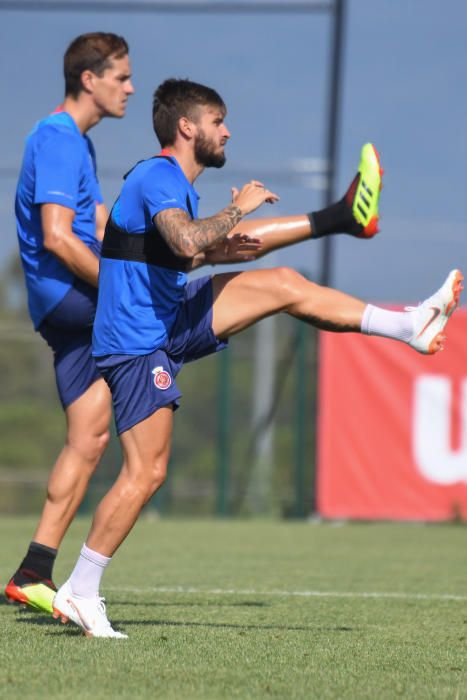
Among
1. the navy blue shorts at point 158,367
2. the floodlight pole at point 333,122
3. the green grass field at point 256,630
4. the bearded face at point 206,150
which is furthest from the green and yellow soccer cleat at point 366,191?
the floodlight pole at point 333,122

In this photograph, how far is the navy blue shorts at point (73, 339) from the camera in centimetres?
526

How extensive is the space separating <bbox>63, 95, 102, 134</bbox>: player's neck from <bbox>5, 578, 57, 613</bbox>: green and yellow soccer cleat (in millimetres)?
1892

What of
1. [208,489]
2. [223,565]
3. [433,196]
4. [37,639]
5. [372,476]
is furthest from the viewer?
[433,196]

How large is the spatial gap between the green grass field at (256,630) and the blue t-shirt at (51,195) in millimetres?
1320

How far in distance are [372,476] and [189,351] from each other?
714 cm

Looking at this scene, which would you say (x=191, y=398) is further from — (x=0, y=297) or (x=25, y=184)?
(x=25, y=184)

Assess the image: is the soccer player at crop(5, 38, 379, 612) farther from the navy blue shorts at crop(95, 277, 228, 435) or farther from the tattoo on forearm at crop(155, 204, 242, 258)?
the tattoo on forearm at crop(155, 204, 242, 258)

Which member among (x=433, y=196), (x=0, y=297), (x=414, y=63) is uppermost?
(x=414, y=63)

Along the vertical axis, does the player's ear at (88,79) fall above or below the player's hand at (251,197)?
above

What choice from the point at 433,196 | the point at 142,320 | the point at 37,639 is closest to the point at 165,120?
the point at 142,320

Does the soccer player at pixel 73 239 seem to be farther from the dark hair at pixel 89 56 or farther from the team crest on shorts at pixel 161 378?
the team crest on shorts at pixel 161 378

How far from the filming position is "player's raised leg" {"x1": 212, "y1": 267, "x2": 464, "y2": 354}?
462cm

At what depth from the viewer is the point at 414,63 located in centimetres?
1728

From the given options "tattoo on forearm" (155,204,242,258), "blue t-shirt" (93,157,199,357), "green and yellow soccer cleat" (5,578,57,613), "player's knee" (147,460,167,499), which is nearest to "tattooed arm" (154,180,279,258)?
"tattoo on forearm" (155,204,242,258)
